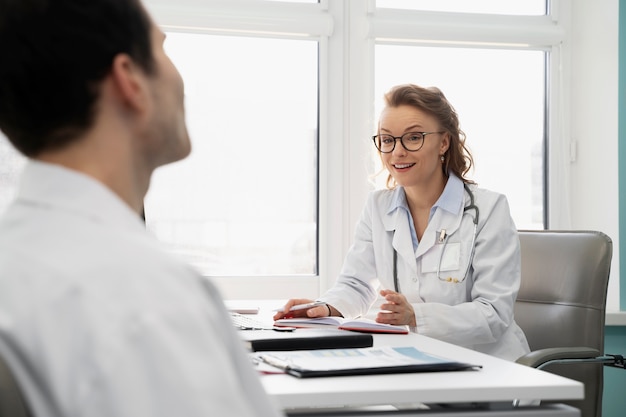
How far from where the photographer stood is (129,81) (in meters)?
0.70

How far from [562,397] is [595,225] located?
231cm

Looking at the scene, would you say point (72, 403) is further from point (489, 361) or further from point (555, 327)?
point (555, 327)

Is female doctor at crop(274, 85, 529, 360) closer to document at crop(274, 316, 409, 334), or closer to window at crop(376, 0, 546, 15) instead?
document at crop(274, 316, 409, 334)

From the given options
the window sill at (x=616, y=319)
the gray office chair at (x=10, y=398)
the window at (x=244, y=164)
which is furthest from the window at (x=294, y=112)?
the gray office chair at (x=10, y=398)

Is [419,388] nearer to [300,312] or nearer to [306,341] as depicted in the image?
[306,341]

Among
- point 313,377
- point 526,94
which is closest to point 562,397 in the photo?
point 313,377

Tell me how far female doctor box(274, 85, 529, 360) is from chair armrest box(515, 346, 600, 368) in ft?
0.55

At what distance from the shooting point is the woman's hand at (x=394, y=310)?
2.05 m

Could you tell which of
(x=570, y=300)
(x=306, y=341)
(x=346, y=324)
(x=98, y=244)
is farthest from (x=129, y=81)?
(x=570, y=300)

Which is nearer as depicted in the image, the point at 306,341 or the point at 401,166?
the point at 306,341

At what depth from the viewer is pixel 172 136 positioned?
80cm

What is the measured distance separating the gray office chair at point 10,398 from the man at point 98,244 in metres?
0.03

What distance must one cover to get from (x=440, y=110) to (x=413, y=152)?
18cm

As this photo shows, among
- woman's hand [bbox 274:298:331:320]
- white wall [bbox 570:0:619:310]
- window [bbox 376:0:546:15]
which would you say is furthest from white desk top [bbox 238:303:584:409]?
window [bbox 376:0:546:15]
